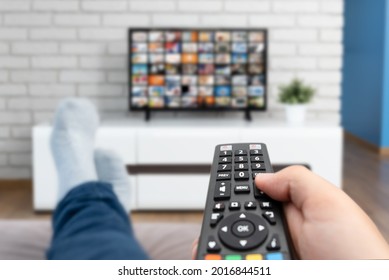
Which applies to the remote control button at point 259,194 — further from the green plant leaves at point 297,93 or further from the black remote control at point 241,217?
the green plant leaves at point 297,93

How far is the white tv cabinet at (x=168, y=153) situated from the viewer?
1272 mm

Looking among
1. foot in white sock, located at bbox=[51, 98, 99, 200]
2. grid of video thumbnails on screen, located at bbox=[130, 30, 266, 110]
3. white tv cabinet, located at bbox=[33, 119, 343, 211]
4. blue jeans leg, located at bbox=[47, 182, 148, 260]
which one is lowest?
white tv cabinet, located at bbox=[33, 119, 343, 211]

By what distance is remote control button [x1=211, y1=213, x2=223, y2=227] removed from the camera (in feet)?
0.41

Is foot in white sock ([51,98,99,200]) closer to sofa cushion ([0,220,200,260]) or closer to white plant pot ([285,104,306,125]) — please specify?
sofa cushion ([0,220,200,260])

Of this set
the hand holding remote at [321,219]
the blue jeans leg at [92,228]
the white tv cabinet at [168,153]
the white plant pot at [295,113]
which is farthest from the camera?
the white plant pot at [295,113]

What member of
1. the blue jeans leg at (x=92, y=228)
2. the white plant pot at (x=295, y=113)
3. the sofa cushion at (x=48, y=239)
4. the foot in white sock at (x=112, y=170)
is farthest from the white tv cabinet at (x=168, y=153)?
the blue jeans leg at (x=92, y=228)

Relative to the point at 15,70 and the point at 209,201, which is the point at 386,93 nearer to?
the point at 15,70

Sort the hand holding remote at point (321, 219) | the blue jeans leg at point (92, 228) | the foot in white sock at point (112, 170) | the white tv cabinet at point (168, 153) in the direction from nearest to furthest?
the hand holding remote at point (321, 219) → the blue jeans leg at point (92, 228) → the foot in white sock at point (112, 170) → the white tv cabinet at point (168, 153)

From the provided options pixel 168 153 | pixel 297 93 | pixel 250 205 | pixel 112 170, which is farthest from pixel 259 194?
pixel 297 93

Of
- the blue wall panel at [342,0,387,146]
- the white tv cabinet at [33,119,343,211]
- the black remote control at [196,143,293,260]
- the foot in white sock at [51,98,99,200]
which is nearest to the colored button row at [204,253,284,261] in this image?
the black remote control at [196,143,293,260]

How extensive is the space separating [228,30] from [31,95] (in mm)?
499

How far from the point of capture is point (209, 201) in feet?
0.42

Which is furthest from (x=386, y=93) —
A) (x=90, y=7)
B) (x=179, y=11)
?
(x=90, y=7)

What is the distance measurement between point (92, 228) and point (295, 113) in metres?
0.92
